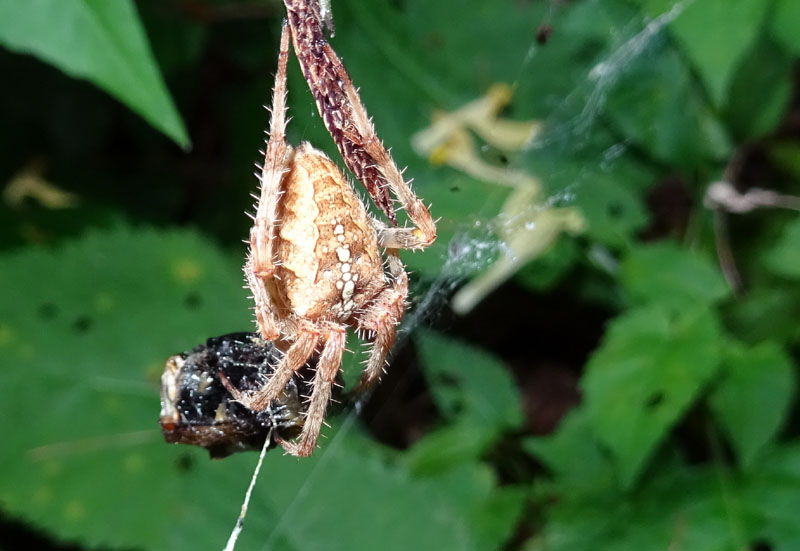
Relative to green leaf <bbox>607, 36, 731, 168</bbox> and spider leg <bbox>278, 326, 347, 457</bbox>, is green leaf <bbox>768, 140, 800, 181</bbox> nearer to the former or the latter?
green leaf <bbox>607, 36, 731, 168</bbox>

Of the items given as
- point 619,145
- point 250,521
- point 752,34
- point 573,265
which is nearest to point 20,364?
point 250,521

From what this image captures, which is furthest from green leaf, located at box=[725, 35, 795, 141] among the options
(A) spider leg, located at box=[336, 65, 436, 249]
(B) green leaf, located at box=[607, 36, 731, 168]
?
(A) spider leg, located at box=[336, 65, 436, 249]

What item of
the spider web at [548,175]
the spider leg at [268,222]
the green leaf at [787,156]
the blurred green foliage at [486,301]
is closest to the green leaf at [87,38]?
the spider leg at [268,222]

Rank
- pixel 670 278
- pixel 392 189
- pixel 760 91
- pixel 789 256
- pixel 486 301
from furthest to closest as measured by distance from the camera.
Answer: pixel 486 301 < pixel 760 91 < pixel 670 278 < pixel 789 256 < pixel 392 189

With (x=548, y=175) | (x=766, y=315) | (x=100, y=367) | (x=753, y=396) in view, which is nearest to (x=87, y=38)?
(x=100, y=367)

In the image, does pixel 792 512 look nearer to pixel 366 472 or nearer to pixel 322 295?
pixel 366 472

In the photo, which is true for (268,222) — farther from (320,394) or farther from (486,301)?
(486,301)

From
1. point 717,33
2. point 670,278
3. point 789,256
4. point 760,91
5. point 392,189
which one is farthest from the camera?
point 760,91
